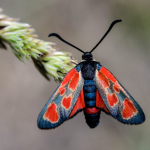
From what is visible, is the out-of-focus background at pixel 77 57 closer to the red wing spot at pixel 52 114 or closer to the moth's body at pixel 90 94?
the moth's body at pixel 90 94

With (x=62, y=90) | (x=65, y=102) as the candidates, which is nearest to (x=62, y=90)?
(x=62, y=90)

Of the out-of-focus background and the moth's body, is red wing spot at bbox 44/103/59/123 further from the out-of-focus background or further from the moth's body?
the out-of-focus background

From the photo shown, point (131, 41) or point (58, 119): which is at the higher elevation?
point (131, 41)

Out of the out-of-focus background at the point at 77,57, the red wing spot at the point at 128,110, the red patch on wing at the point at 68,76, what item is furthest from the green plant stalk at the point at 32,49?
the out-of-focus background at the point at 77,57

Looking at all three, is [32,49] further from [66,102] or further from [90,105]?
[90,105]

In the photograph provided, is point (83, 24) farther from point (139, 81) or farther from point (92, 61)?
point (92, 61)

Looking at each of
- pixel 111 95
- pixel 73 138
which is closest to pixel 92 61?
pixel 111 95

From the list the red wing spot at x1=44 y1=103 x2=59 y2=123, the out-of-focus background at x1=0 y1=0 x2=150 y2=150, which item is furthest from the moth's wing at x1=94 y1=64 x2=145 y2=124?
the out-of-focus background at x1=0 y1=0 x2=150 y2=150
